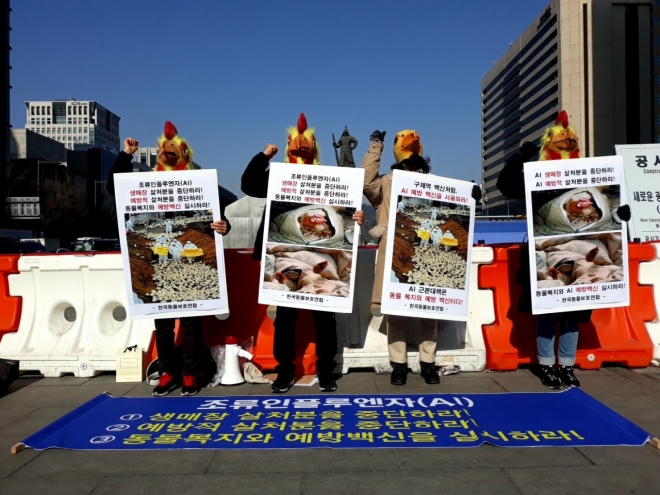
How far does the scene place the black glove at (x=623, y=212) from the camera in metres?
5.15

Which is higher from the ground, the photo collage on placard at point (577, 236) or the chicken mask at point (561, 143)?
the chicken mask at point (561, 143)

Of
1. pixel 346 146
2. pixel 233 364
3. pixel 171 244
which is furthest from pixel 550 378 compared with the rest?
pixel 346 146

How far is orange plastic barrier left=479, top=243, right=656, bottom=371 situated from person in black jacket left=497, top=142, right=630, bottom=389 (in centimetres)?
47

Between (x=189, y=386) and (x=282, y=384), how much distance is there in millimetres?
796

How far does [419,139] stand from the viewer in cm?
564

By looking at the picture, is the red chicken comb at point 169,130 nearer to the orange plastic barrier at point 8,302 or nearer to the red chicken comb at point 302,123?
the red chicken comb at point 302,123

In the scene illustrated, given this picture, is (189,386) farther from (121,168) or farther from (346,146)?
(346,146)

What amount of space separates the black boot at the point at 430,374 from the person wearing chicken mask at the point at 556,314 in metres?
0.93

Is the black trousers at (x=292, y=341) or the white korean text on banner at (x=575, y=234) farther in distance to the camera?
the black trousers at (x=292, y=341)

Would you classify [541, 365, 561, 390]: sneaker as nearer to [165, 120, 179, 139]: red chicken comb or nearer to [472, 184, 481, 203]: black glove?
[472, 184, 481, 203]: black glove

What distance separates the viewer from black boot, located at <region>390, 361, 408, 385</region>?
543 cm

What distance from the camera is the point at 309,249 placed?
5.19 metres

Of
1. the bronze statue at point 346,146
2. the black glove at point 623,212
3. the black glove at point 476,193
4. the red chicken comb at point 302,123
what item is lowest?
the black glove at point 623,212

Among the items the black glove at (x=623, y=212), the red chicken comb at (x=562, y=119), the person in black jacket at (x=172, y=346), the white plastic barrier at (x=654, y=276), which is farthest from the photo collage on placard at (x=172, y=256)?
the white plastic barrier at (x=654, y=276)
